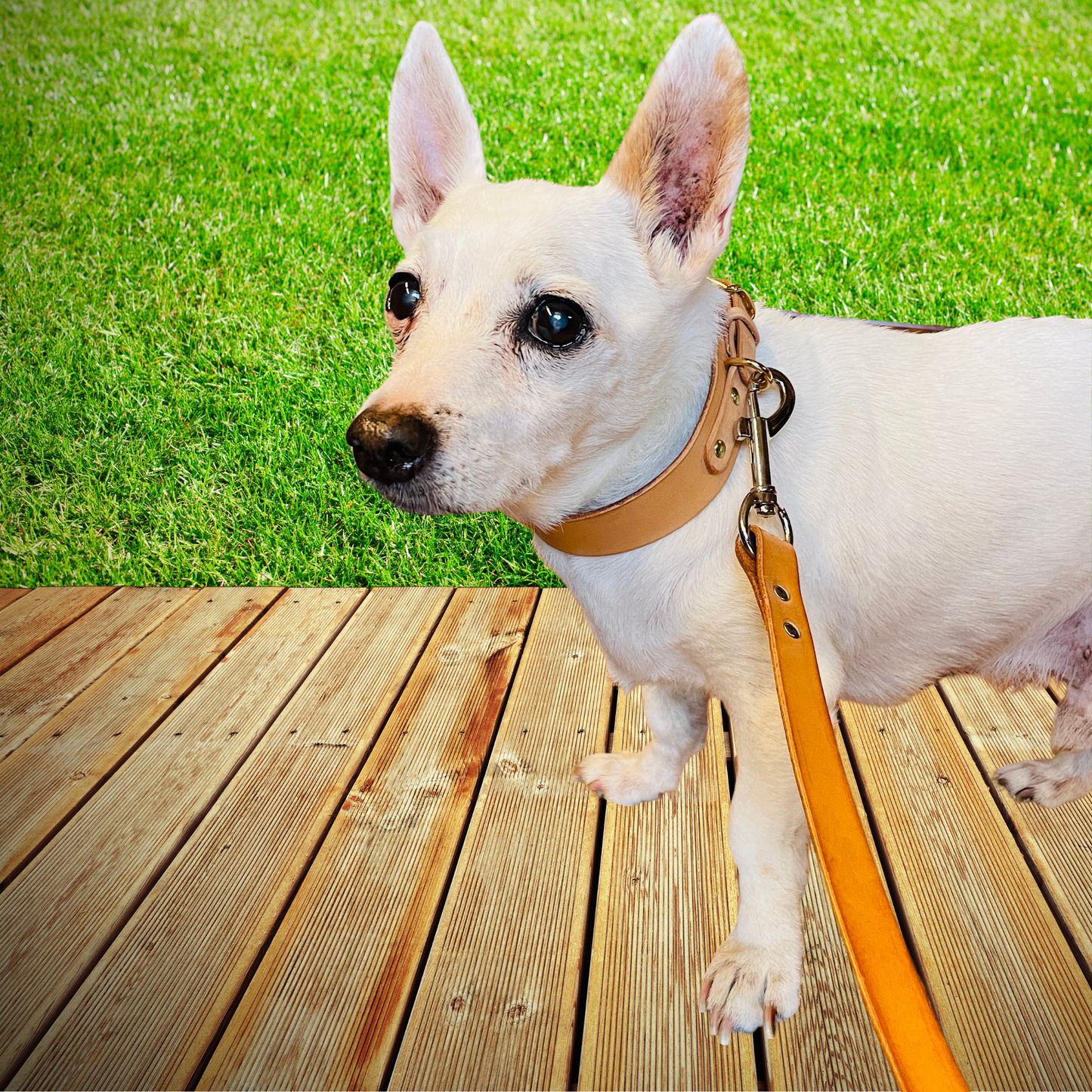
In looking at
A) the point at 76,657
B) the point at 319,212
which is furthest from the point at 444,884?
the point at 319,212

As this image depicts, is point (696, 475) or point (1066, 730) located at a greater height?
point (696, 475)

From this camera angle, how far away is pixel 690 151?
3.52 feet

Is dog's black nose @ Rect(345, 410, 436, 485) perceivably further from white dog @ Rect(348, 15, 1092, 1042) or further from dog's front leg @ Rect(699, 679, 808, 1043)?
dog's front leg @ Rect(699, 679, 808, 1043)

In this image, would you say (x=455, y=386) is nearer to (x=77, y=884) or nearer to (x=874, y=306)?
(x=77, y=884)

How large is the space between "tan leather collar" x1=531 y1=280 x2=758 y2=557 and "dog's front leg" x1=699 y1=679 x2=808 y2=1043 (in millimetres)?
245

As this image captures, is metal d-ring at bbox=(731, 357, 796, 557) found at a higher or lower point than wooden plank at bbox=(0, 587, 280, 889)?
higher

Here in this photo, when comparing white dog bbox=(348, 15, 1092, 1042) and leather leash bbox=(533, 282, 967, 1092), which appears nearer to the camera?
leather leash bbox=(533, 282, 967, 1092)

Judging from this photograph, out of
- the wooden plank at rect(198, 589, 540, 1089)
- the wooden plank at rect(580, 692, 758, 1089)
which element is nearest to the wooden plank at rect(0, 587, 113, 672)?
the wooden plank at rect(198, 589, 540, 1089)

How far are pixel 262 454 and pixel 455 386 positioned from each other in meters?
2.02

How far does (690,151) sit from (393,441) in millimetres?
517

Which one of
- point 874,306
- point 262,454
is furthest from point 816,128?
point 262,454

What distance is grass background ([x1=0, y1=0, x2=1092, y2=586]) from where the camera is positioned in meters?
2.75

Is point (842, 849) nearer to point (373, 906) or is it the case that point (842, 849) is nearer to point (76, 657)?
point (373, 906)

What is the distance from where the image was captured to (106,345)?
3096mm
